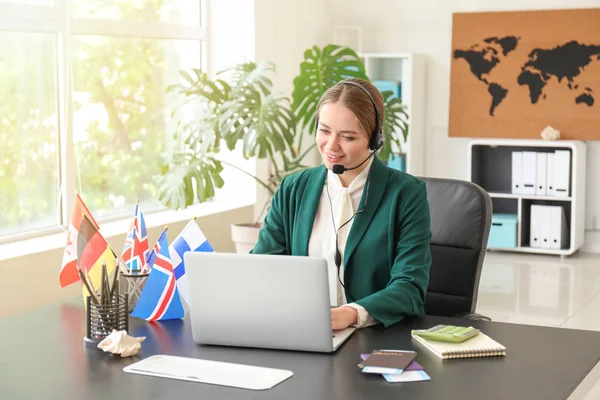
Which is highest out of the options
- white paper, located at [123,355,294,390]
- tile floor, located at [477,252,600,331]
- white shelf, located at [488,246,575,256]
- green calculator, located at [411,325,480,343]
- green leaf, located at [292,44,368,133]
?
green leaf, located at [292,44,368,133]

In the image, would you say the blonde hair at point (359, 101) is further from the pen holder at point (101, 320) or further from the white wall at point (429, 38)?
the white wall at point (429, 38)

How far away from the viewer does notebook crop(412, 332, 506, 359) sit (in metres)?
1.88

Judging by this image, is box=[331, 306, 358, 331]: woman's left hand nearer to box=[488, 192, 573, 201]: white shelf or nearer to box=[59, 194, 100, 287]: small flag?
box=[59, 194, 100, 287]: small flag

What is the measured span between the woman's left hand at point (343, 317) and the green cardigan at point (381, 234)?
0.50ft

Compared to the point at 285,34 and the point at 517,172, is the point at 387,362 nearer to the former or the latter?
the point at 285,34

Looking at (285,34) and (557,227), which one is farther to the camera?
(557,227)

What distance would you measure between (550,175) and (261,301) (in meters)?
4.89

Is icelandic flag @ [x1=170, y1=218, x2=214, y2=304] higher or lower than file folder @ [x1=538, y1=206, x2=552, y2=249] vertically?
higher

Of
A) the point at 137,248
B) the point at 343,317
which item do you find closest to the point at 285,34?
the point at 137,248

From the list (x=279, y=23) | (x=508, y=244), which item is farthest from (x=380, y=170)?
(x=508, y=244)

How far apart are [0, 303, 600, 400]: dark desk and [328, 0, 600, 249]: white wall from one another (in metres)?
4.89

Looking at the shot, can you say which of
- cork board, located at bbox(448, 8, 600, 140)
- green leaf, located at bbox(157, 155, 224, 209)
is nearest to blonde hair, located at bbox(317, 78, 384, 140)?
green leaf, located at bbox(157, 155, 224, 209)

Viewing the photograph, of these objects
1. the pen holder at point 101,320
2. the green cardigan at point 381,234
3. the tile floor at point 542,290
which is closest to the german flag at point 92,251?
the pen holder at point 101,320

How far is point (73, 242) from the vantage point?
2.33 metres
